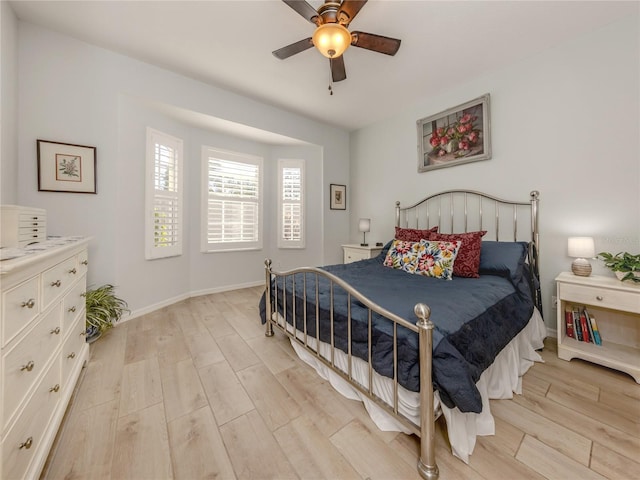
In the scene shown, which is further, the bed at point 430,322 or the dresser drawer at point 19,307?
the bed at point 430,322

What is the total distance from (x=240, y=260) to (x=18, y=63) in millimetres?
2966

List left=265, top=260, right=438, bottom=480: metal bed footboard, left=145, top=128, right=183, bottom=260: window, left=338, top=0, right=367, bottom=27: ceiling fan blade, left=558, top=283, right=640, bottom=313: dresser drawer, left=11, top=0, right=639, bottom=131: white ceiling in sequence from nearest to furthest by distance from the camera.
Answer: left=265, top=260, right=438, bottom=480: metal bed footboard, left=338, top=0, right=367, bottom=27: ceiling fan blade, left=558, top=283, right=640, bottom=313: dresser drawer, left=11, top=0, right=639, bottom=131: white ceiling, left=145, top=128, right=183, bottom=260: window

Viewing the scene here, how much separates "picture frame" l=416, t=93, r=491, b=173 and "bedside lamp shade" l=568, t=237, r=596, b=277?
118 centimetres

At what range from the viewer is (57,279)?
1257 millimetres

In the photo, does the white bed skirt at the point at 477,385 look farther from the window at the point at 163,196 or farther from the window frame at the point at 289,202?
the window frame at the point at 289,202

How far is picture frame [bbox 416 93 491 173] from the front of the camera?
2.74 meters

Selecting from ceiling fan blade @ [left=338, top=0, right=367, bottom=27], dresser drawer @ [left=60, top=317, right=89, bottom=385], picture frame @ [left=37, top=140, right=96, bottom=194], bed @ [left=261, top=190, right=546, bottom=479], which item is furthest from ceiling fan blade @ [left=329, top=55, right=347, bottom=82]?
dresser drawer @ [left=60, top=317, right=89, bottom=385]

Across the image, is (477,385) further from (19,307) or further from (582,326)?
(19,307)

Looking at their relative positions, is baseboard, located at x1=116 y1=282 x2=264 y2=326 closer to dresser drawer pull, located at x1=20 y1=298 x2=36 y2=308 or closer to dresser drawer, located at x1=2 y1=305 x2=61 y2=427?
dresser drawer, located at x1=2 y1=305 x2=61 y2=427

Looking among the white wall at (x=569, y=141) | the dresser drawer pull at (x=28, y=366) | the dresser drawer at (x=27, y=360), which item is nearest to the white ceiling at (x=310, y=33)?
the white wall at (x=569, y=141)

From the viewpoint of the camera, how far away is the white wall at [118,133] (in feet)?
7.12

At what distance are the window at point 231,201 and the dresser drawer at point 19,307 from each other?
8.97 feet

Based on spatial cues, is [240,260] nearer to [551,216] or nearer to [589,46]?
[551,216]

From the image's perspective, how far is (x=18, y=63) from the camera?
2.09 metres
